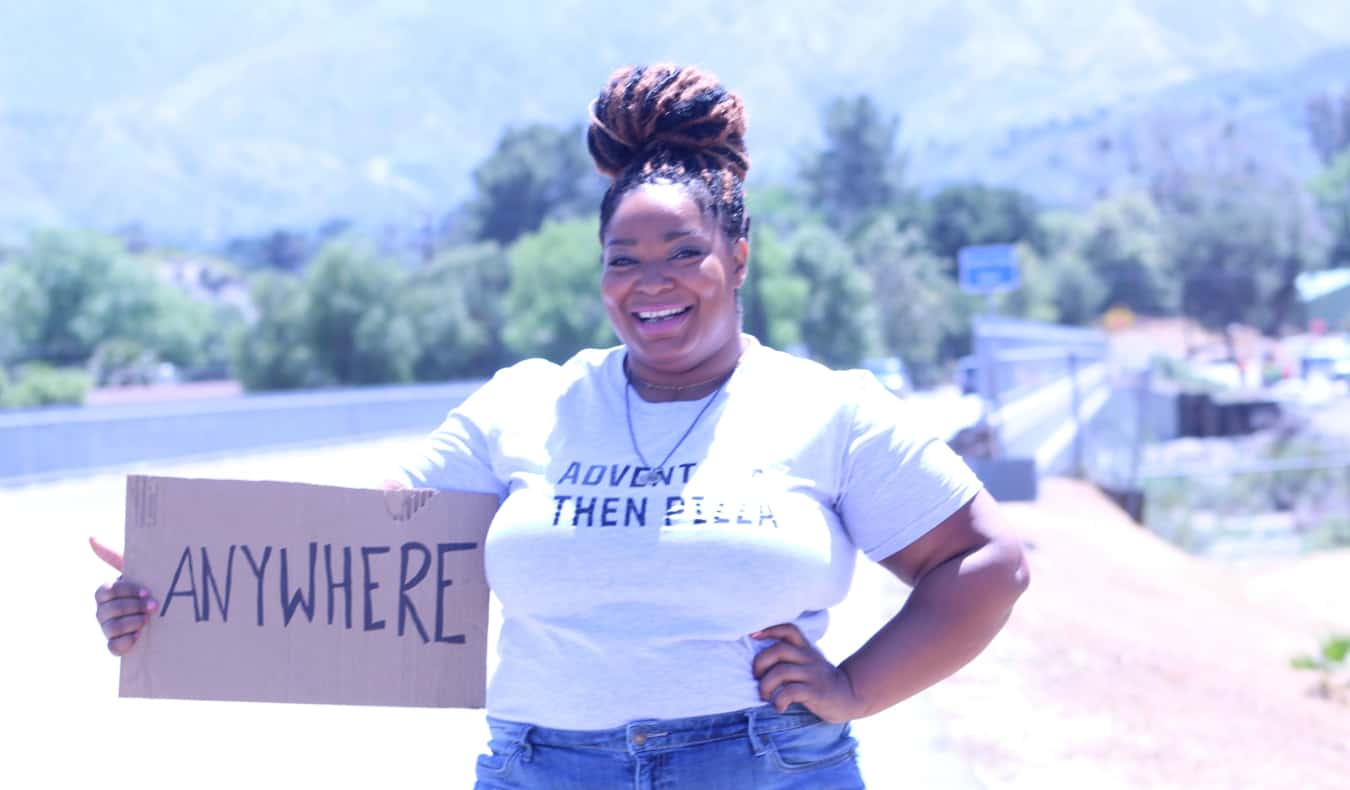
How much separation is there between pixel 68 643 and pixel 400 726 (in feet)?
9.56

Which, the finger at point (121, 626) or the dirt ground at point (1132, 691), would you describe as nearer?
the finger at point (121, 626)

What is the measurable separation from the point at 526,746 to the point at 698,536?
0.45 metres

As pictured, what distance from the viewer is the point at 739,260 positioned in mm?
2873

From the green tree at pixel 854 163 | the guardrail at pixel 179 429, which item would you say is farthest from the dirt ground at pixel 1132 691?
the green tree at pixel 854 163

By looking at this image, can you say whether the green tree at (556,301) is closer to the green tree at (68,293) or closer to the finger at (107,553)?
the green tree at (68,293)

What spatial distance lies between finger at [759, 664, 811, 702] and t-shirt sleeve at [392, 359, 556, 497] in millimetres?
628

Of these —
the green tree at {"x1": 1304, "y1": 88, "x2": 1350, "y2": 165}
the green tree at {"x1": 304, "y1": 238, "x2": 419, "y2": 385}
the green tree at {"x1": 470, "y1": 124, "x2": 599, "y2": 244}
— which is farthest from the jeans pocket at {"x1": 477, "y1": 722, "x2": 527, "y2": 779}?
the green tree at {"x1": 1304, "y1": 88, "x2": 1350, "y2": 165}

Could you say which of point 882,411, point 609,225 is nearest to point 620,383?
point 609,225

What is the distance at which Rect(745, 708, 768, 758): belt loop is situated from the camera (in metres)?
2.51

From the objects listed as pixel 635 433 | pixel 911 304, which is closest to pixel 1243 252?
pixel 911 304

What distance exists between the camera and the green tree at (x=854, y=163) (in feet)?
376

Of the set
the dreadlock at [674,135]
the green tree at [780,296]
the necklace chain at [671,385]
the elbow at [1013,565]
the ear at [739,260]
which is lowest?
the elbow at [1013,565]

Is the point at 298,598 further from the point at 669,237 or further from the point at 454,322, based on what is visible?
the point at 454,322

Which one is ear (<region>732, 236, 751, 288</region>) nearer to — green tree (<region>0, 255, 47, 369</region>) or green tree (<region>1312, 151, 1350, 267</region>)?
green tree (<region>0, 255, 47, 369</region>)
